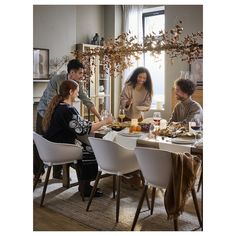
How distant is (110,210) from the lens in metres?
2.92

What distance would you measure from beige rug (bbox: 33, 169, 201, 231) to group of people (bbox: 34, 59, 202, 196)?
0.62 ft

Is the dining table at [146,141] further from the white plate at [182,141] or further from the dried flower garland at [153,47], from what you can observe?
the dried flower garland at [153,47]

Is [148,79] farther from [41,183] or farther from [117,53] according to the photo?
[41,183]

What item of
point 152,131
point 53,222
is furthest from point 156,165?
point 53,222

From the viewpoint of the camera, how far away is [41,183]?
12.0 feet

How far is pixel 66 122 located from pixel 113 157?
586mm

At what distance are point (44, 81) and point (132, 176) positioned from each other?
8.56 feet

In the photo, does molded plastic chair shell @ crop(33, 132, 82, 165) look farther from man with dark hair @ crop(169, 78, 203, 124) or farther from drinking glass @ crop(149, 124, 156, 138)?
man with dark hair @ crop(169, 78, 203, 124)

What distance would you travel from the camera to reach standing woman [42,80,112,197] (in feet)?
9.96

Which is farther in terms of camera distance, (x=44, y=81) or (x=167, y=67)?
(x=167, y=67)

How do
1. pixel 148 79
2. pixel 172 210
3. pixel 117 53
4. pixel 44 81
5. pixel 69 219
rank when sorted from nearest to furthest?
1. pixel 172 210
2. pixel 69 219
3. pixel 117 53
4. pixel 148 79
5. pixel 44 81
